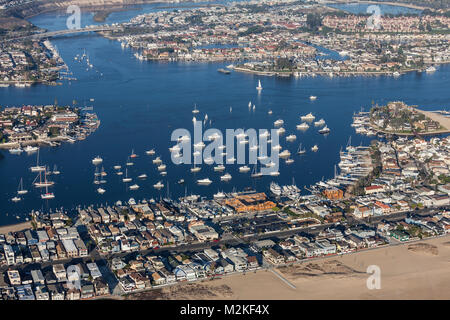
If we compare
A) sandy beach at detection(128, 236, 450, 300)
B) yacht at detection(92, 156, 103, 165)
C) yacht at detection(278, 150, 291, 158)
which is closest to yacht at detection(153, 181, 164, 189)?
yacht at detection(92, 156, 103, 165)

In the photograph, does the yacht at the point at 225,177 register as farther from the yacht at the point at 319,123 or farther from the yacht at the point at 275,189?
the yacht at the point at 319,123

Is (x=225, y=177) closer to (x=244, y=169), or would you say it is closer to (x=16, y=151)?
(x=244, y=169)

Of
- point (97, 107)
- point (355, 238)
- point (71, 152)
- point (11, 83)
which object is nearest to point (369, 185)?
point (355, 238)

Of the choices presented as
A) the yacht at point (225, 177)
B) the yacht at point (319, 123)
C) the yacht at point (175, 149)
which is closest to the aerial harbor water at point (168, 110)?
the yacht at point (225, 177)

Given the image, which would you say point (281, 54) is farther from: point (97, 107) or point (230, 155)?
point (230, 155)

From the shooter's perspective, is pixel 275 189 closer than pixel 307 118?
Yes

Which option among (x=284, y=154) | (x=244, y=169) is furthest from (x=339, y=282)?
(x=284, y=154)
